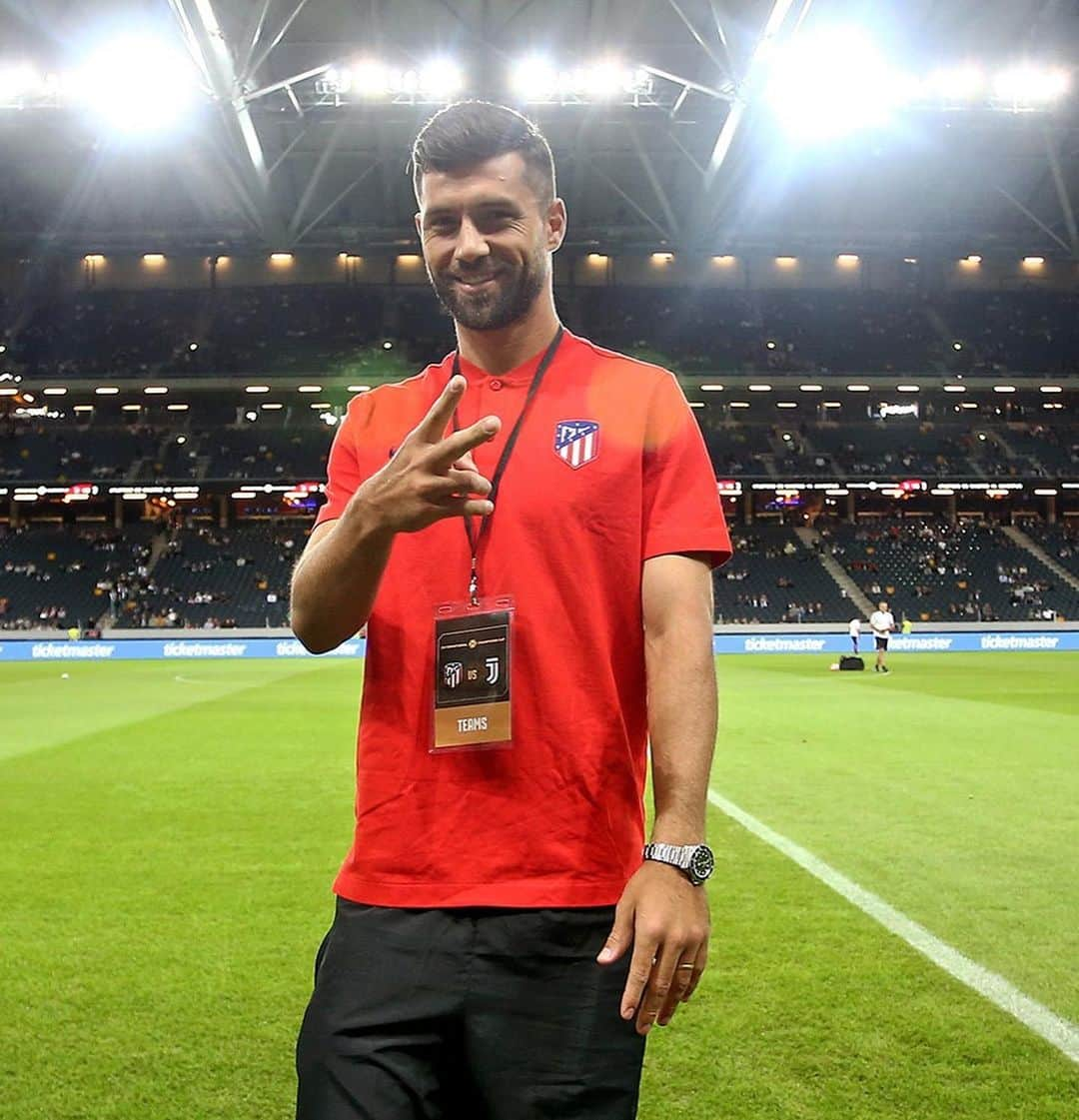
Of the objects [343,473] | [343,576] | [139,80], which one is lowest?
[343,576]

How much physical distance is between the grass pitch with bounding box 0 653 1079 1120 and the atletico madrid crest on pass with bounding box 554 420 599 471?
2679 mm

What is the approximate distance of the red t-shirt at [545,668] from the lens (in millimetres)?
2051

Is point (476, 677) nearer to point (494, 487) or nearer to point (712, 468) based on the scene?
point (494, 487)

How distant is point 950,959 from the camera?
5492mm

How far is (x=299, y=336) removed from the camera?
57.0 meters

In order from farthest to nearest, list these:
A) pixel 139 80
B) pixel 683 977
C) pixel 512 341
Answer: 1. pixel 139 80
2. pixel 512 341
3. pixel 683 977

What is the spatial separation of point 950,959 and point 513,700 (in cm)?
427

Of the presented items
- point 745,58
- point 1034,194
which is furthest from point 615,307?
point 745,58

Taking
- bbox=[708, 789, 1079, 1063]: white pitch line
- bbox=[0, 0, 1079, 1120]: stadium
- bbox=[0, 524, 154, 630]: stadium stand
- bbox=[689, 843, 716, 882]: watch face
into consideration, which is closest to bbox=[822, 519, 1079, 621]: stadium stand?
bbox=[0, 0, 1079, 1120]: stadium

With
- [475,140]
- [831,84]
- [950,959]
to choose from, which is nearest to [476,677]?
[475,140]

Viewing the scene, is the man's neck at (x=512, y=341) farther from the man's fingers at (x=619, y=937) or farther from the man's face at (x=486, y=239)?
the man's fingers at (x=619, y=937)

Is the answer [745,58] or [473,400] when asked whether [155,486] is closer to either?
[745,58]

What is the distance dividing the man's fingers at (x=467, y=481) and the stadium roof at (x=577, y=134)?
2807 centimetres

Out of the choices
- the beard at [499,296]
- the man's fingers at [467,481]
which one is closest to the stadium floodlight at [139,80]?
the beard at [499,296]
